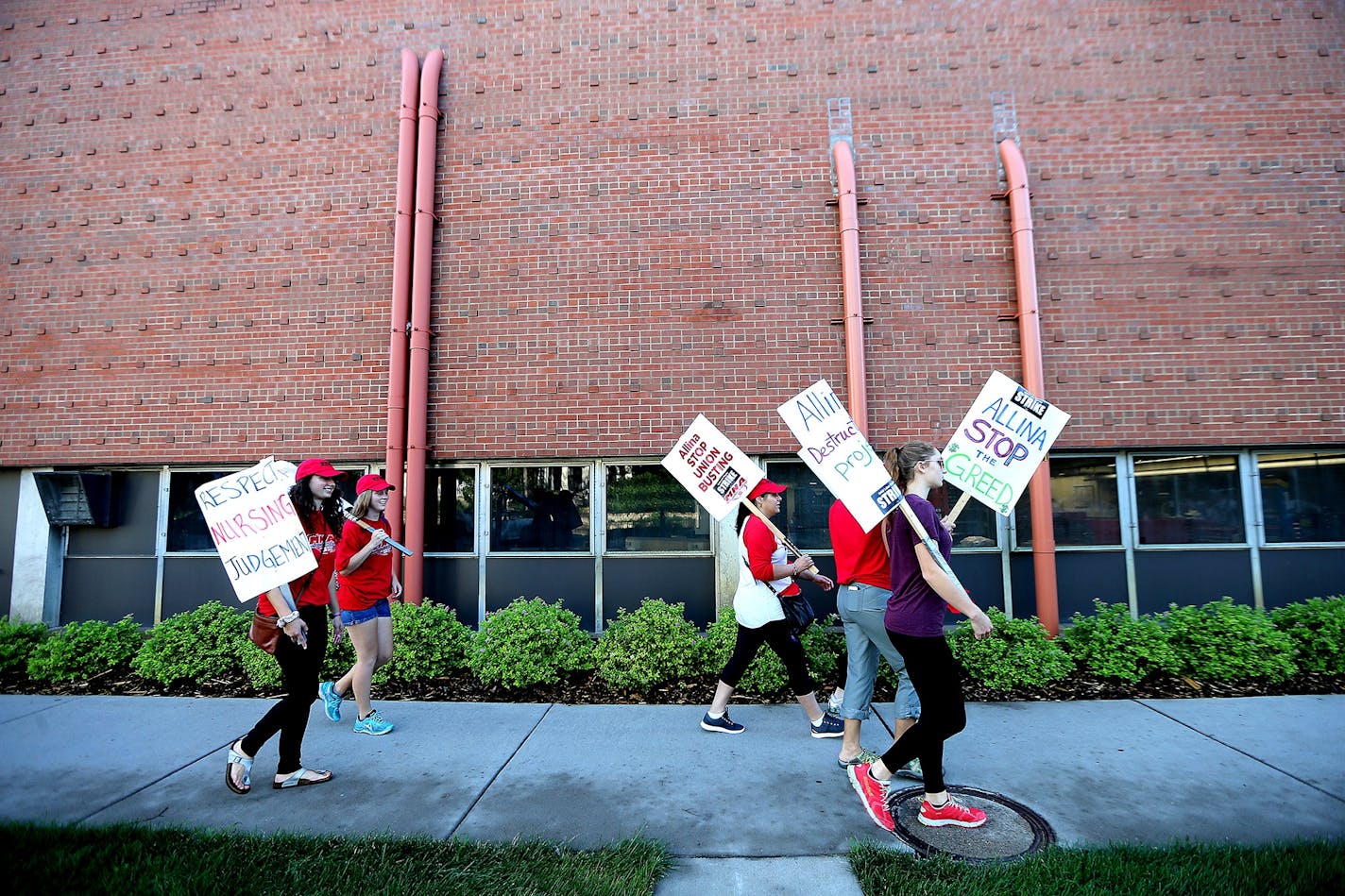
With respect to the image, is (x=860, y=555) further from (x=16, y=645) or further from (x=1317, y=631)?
(x=16, y=645)

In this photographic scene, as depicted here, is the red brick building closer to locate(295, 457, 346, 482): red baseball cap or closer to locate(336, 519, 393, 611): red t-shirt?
locate(336, 519, 393, 611): red t-shirt

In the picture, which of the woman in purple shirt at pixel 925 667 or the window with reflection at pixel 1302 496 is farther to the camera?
the window with reflection at pixel 1302 496

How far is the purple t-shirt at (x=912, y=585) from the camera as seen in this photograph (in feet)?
11.5

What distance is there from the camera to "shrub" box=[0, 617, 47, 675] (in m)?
6.30

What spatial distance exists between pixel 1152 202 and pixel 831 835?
23.2 ft

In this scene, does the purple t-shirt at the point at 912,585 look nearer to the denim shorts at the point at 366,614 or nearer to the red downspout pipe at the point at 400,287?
the denim shorts at the point at 366,614

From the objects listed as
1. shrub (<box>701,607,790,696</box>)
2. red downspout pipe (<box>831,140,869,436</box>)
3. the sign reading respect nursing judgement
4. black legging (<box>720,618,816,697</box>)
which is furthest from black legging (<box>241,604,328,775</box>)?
red downspout pipe (<box>831,140,869,436</box>)

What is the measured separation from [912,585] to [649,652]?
2889 millimetres

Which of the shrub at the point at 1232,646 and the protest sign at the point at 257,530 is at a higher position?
the protest sign at the point at 257,530

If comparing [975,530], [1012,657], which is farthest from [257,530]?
[975,530]

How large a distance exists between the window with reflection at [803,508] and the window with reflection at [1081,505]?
1922 millimetres

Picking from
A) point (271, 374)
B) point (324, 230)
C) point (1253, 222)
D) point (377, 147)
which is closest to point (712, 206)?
point (377, 147)

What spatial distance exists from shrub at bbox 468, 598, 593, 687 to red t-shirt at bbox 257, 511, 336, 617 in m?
Result: 1.78

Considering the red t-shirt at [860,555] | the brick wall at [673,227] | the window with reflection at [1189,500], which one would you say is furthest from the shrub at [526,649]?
the window with reflection at [1189,500]
